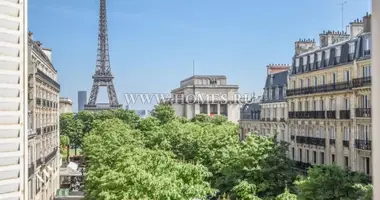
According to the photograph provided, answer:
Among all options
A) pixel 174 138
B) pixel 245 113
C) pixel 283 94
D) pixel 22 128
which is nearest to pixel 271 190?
pixel 174 138

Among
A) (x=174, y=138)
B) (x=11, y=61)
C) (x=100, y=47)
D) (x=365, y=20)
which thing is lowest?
(x=174, y=138)

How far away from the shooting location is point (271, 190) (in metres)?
10.5

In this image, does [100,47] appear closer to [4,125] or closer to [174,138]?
[174,138]

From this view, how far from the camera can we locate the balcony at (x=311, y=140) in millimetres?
13844

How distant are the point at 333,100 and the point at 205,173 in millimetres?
5993

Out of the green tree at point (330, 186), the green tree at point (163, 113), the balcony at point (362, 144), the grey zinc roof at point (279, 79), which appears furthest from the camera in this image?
the green tree at point (163, 113)

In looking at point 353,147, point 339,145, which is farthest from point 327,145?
point 353,147

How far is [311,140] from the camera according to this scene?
47.5ft

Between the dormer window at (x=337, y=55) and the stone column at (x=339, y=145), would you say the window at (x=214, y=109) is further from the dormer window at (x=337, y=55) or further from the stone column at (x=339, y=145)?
the stone column at (x=339, y=145)

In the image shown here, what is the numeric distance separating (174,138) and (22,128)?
49.0 feet

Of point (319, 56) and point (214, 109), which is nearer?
point (319, 56)

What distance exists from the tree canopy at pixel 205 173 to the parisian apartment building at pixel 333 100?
2076 millimetres

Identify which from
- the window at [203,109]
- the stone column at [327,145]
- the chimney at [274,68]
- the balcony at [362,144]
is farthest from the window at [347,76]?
the window at [203,109]

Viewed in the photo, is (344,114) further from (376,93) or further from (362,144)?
(376,93)
